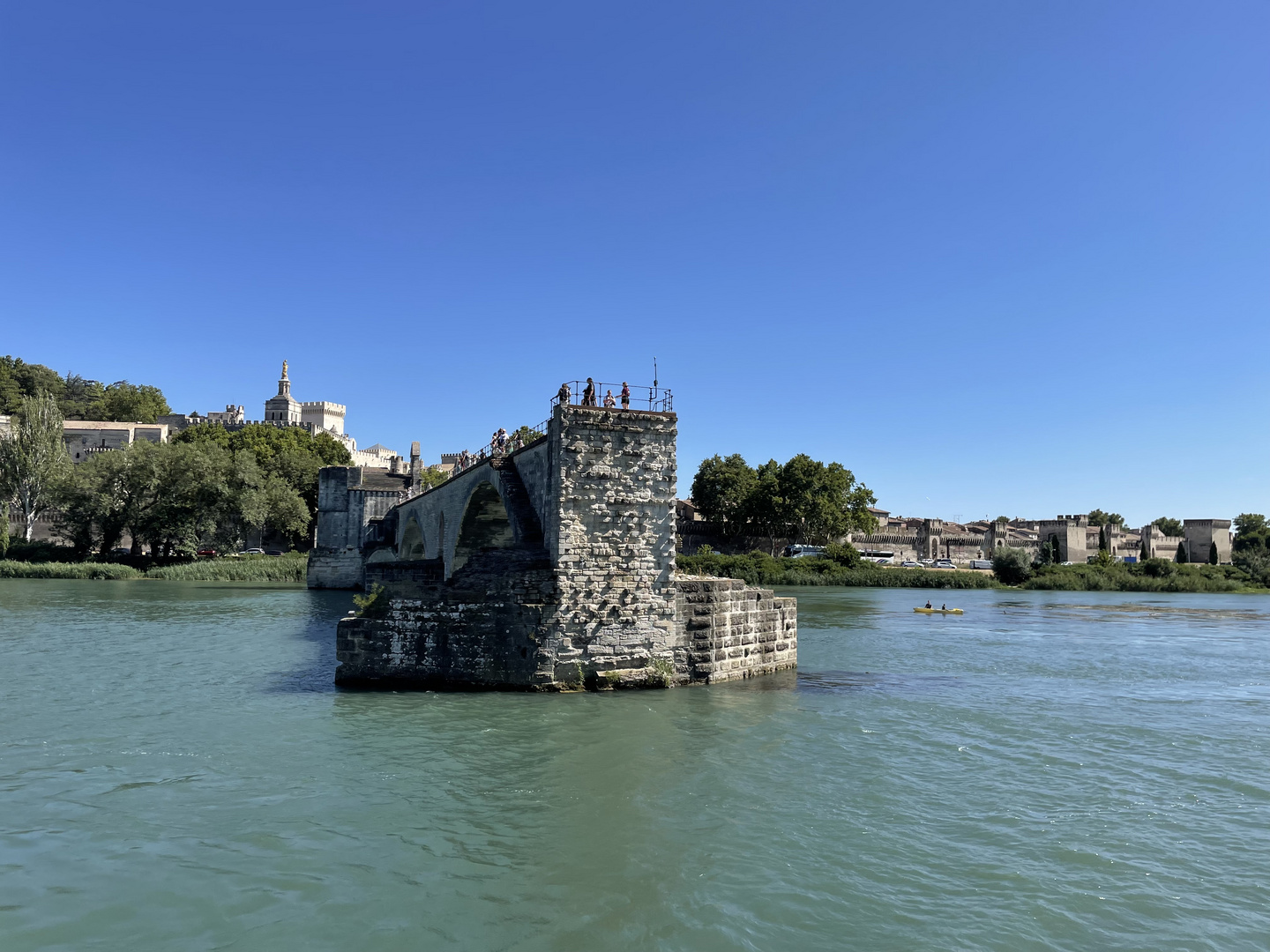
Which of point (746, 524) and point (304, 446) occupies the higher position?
point (304, 446)

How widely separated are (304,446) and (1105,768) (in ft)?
263

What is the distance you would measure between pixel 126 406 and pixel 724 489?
84040 millimetres

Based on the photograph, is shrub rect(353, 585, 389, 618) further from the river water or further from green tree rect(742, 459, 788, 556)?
green tree rect(742, 459, 788, 556)

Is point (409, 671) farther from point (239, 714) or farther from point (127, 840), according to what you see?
point (127, 840)

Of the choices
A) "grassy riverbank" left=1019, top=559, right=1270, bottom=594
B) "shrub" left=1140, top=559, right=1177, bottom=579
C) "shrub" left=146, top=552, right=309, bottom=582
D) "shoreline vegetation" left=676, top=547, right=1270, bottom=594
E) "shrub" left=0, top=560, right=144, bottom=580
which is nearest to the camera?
"shrub" left=0, top=560, right=144, bottom=580

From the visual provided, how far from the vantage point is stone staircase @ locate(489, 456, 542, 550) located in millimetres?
18766

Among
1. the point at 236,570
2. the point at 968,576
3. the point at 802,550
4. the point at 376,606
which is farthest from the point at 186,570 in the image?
the point at 968,576

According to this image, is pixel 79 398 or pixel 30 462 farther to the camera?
pixel 79 398

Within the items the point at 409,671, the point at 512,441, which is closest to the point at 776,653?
the point at 409,671

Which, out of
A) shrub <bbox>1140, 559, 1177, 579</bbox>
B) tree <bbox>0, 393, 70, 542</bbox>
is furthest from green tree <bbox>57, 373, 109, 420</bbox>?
shrub <bbox>1140, 559, 1177, 579</bbox>

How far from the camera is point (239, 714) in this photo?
1447 centimetres

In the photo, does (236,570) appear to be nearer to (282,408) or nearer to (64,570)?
(64,570)

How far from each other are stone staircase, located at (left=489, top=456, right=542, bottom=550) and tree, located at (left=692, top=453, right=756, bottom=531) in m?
64.0

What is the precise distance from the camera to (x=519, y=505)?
64.9ft
